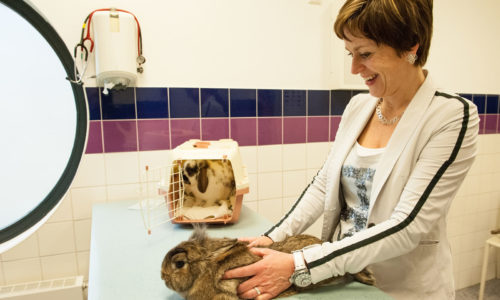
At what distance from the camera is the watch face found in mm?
865

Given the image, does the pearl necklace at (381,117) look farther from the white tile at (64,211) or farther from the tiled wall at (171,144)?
the white tile at (64,211)

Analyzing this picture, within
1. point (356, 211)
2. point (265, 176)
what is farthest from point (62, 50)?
point (356, 211)

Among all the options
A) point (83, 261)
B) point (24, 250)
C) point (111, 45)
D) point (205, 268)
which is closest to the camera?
point (205, 268)

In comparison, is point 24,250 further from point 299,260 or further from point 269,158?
point 299,260

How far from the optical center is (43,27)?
162 cm

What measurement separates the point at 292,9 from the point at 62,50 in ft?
4.42

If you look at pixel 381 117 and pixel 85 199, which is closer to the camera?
pixel 381 117

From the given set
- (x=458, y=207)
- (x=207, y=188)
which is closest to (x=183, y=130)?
(x=207, y=188)

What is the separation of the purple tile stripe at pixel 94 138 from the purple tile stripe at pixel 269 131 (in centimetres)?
92

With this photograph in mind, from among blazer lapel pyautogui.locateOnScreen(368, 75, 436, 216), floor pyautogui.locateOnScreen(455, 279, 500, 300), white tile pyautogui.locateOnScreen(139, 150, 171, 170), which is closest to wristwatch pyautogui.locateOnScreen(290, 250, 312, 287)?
blazer lapel pyautogui.locateOnScreen(368, 75, 436, 216)

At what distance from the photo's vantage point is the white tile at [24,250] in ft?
5.44

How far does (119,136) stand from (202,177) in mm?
637

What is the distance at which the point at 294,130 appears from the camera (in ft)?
7.09

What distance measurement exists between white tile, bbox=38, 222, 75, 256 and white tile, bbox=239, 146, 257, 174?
1033mm
